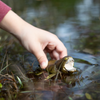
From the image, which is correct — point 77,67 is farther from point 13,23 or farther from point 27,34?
point 13,23

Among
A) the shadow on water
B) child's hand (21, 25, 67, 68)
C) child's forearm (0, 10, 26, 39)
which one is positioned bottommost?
the shadow on water

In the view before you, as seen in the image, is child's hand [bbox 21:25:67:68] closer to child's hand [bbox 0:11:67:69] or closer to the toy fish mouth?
child's hand [bbox 0:11:67:69]

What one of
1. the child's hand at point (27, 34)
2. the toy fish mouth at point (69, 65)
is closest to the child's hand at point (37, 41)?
the child's hand at point (27, 34)

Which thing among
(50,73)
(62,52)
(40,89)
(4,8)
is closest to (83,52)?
(62,52)

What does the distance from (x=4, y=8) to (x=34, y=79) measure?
976 mm

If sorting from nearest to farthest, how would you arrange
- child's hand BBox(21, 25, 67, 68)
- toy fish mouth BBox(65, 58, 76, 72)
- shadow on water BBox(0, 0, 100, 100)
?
shadow on water BBox(0, 0, 100, 100)
child's hand BBox(21, 25, 67, 68)
toy fish mouth BBox(65, 58, 76, 72)

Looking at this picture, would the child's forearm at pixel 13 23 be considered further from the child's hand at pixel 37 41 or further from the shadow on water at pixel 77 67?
the shadow on water at pixel 77 67

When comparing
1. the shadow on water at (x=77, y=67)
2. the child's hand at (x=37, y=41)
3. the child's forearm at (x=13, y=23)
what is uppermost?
the child's forearm at (x=13, y=23)

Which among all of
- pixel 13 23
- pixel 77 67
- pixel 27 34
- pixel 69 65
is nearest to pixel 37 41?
pixel 27 34

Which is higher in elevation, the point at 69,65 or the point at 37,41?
the point at 37,41

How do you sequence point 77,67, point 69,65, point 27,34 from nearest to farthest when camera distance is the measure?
point 27,34, point 69,65, point 77,67

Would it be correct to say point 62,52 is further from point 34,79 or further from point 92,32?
point 92,32

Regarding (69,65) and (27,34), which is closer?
(27,34)

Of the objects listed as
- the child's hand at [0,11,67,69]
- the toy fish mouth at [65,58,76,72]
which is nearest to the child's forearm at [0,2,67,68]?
the child's hand at [0,11,67,69]
